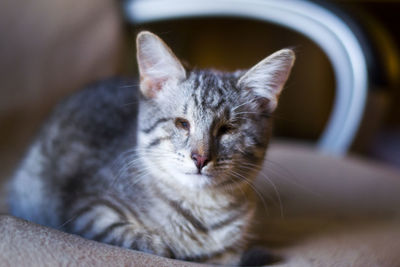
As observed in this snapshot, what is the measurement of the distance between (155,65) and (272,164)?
605 mm

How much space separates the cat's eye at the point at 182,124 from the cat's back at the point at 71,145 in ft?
0.69

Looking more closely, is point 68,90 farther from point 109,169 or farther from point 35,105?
point 109,169

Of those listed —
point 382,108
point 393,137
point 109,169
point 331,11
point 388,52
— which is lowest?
point 393,137

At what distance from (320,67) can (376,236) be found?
2.12 m

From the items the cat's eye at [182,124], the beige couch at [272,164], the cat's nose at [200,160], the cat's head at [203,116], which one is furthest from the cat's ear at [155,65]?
the beige couch at [272,164]

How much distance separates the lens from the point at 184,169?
96cm

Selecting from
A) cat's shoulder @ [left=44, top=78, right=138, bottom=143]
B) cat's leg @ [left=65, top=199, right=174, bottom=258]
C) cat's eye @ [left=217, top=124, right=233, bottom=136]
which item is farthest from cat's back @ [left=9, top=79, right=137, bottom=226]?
cat's eye @ [left=217, top=124, right=233, bottom=136]

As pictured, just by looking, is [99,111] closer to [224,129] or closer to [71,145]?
[71,145]

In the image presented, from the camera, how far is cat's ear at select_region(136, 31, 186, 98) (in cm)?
100

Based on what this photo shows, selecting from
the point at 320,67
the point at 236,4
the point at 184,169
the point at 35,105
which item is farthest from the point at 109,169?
the point at 320,67

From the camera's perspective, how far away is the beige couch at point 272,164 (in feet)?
3.55

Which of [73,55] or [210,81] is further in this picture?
[73,55]

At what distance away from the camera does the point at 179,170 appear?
3.21 feet

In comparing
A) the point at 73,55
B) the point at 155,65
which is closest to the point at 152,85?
the point at 155,65
